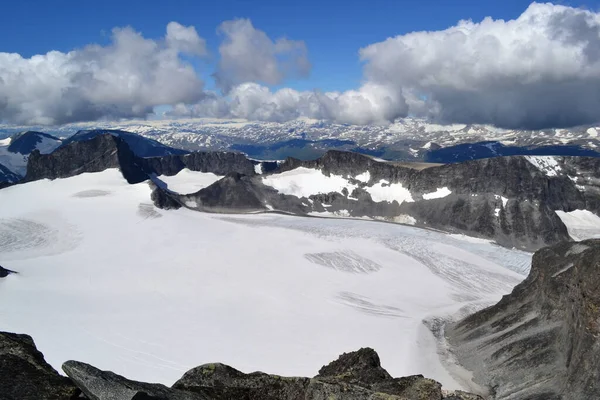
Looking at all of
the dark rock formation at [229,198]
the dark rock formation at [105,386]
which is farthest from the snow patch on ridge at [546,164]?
the dark rock formation at [105,386]

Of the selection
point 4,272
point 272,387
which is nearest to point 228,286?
point 4,272

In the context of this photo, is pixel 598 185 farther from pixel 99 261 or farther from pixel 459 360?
pixel 99 261

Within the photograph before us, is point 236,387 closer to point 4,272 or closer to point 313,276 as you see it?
point 313,276

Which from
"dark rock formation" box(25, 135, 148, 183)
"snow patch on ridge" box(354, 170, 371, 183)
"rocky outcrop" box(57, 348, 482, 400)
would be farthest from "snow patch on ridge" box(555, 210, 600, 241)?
"dark rock formation" box(25, 135, 148, 183)

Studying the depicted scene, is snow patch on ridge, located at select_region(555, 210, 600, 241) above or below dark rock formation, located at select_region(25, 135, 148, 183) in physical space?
below

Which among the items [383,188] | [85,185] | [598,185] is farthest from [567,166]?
[85,185]

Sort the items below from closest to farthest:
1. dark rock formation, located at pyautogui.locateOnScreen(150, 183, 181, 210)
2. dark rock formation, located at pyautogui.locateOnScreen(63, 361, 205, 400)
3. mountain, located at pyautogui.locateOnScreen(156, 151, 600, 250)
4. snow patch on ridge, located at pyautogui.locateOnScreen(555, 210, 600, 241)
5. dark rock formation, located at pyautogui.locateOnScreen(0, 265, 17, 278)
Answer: dark rock formation, located at pyautogui.locateOnScreen(63, 361, 205, 400) → dark rock formation, located at pyautogui.locateOnScreen(0, 265, 17, 278) → mountain, located at pyautogui.locateOnScreen(156, 151, 600, 250) → snow patch on ridge, located at pyautogui.locateOnScreen(555, 210, 600, 241) → dark rock formation, located at pyautogui.locateOnScreen(150, 183, 181, 210)

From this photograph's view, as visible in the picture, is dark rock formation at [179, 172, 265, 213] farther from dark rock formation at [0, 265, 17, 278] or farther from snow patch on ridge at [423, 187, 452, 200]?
dark rock formation at [0, 265, 17, 278]
